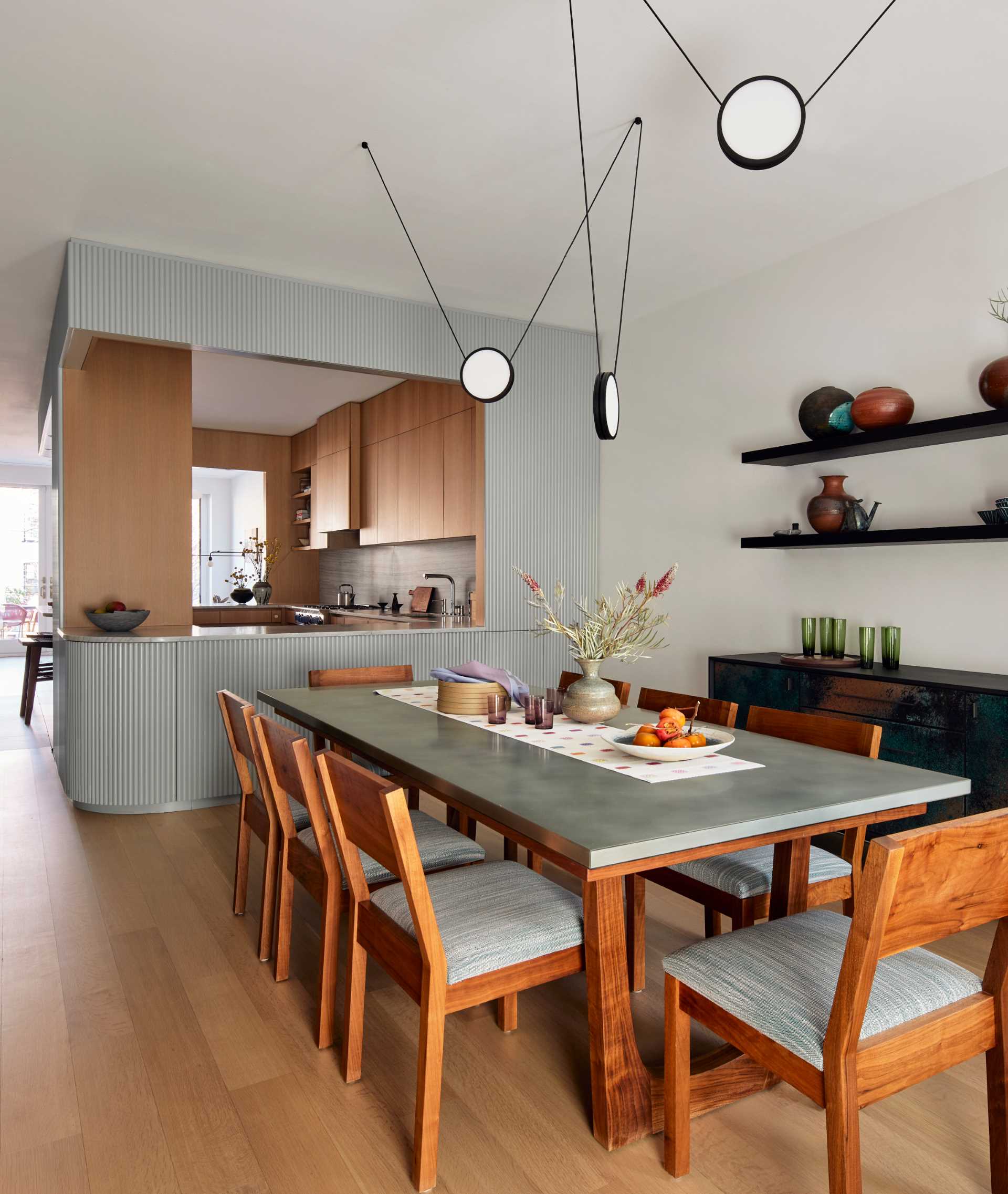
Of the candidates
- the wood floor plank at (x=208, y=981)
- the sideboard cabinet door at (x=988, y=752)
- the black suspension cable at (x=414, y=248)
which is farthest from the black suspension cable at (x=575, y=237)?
the wood floor plank at (x=208, y=981)

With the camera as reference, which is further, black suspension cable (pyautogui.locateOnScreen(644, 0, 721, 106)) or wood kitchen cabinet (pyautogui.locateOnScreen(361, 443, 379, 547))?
wood kitchen cabinet (pyautogui.locateOnScreen(361, 443, 379, 547))

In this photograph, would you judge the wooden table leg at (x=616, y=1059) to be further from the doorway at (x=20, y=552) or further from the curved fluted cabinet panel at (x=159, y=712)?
the doorway at (x=20, y=552)

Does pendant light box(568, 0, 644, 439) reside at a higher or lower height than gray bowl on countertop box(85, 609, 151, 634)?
higher

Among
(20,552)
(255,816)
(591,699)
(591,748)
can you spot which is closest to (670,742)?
(591,748)

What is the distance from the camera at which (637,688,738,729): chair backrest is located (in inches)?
110

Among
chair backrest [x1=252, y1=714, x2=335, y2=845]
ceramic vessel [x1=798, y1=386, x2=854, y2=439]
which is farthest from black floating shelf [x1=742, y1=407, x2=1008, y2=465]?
chair backrest [x1=252, y1=714, x2=335, y2=845]

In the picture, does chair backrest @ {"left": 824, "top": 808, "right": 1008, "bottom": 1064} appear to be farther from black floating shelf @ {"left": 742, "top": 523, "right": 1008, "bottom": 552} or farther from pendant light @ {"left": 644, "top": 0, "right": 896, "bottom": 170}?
black floating shelf @ {"left": 742, "top": 523, "right": 1008, "bottom": 552}

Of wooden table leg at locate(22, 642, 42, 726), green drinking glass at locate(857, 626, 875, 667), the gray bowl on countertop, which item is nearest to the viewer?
green drinking glass at locate(857, 626, 875, 667)

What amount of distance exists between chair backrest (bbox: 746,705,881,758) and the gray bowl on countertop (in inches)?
125

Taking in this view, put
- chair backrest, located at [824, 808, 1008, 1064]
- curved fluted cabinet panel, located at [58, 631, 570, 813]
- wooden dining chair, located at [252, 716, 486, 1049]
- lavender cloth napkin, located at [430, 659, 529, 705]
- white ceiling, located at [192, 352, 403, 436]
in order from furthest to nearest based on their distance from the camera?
1. white ceiling, located at [192, 352, 403, 436]
2. curved fluted cabinet panel, located at [58, 631, 570, 813]
3. lavender cloth napkin, located at [430, 659, 529, 705]
4. wooden dining chair, located at [252, 716, 486, 1049]
5. chair backrest, located at [824, 808, 1008, 1064]

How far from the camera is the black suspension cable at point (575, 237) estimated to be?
309 cm

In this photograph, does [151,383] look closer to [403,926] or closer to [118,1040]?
[118,1040]

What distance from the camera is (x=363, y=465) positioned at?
7480mm

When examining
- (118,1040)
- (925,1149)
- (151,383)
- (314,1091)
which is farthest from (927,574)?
(151,383)
